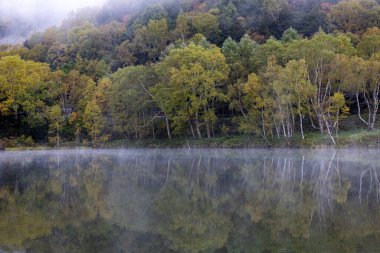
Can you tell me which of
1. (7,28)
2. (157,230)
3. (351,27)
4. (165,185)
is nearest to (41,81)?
(351,27)

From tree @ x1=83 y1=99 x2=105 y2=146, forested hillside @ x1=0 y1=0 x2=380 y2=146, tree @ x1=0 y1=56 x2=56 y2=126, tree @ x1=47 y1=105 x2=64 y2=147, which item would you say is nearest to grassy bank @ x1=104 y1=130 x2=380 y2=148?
forested hillside @ x1=0 y1=0 x2=380 y2=146

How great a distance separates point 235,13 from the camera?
74188 millimetres

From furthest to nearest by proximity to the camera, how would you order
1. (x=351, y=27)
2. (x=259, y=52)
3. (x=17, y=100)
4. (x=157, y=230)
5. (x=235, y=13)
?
1. (x=235, y=13)
2. (x=351, y=27)
3. (x=17, y=100)
4. (x=259, y=52)
5. (x=157, y=230)

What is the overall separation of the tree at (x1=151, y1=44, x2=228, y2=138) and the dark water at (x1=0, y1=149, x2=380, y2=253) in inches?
1107

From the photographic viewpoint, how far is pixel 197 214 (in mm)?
10719

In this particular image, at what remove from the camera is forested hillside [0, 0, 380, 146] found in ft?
129

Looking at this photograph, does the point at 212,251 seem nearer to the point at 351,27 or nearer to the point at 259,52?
the point at 259,52

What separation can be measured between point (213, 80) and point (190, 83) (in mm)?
2511

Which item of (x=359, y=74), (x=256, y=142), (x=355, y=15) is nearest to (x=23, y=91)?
(x=256, y=142)

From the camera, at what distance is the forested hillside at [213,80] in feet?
129

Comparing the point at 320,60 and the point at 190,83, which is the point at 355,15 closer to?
the point at 320,60

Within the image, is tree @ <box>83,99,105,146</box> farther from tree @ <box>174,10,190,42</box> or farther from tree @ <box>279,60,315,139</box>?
tree @ <box>279,60,315,139</box>

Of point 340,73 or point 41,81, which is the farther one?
point 41,81

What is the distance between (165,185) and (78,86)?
49.8 m
